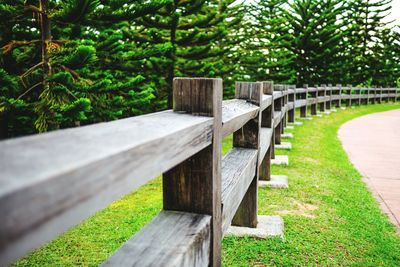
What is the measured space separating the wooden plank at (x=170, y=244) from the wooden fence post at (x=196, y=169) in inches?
1.9

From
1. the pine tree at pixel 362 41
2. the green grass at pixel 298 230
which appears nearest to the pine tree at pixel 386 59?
the pine tree at pixel 362 41

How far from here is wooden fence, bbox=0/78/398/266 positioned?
21.4 inches

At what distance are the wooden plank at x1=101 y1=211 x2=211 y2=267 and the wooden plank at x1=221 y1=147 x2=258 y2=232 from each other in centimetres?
37

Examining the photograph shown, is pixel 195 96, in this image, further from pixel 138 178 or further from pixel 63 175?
pixel 63 175

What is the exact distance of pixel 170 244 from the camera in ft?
4.14

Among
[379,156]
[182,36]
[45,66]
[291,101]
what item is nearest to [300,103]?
[291,101]

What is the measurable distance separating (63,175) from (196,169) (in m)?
1.02

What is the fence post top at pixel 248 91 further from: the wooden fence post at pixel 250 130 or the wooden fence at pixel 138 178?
the wooden fence at pixel 138 178

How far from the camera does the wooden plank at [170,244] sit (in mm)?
1152

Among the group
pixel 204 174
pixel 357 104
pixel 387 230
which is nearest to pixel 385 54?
pixel 357 104

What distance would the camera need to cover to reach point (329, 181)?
17.8 feet

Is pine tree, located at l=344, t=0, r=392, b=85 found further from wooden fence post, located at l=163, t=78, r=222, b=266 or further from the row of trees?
wooden fence post, located at l=163, t=78, r=222, b=266

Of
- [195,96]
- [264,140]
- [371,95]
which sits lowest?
[264,140]

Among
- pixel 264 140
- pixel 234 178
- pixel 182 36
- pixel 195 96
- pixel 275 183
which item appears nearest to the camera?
pixel 195 96
